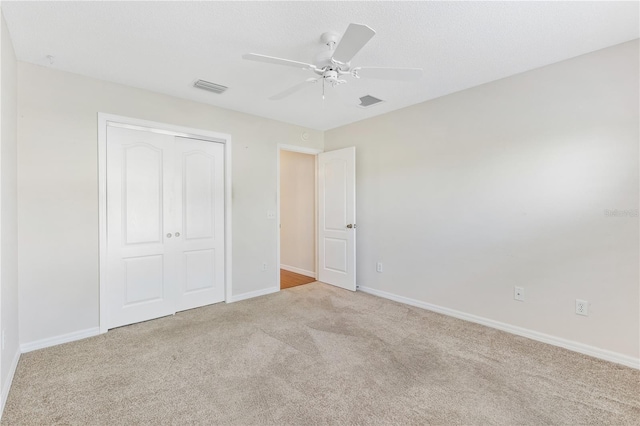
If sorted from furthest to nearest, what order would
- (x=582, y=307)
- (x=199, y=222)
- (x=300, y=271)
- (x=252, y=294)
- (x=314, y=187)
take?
1. (x=300, y=271)
2. (x=314, y=187)
3. (x=252, y=294)
4. (x=199, y=222)
5. (x=582, y=307)

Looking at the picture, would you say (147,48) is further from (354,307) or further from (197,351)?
(354,307)

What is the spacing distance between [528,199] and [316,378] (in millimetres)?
2495

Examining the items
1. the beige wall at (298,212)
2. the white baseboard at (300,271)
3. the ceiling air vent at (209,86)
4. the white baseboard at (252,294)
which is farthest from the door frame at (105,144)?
the white baseboard at (300,271)

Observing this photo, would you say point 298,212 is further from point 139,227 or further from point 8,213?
point 8,213

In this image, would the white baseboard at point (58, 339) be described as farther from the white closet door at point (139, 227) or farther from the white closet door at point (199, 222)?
the white closet door at point (199, 222)

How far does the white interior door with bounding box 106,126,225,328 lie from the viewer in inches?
120

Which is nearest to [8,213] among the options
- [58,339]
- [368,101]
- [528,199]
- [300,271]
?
[58,339]

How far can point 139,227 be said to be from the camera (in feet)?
10.4

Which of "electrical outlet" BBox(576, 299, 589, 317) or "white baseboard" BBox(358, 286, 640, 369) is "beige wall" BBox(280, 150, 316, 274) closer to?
"white baseboard" BBox(358, 286, 640, 369)

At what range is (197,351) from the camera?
2.54 metres

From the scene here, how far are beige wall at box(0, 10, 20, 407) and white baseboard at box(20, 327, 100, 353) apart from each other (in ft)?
0.43

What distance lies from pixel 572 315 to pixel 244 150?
3.94m

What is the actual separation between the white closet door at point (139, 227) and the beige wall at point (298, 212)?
2415mm

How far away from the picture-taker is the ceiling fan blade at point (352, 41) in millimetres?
1545
